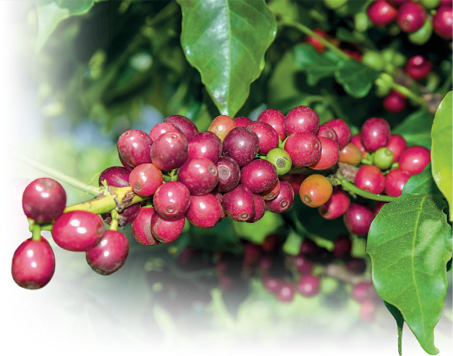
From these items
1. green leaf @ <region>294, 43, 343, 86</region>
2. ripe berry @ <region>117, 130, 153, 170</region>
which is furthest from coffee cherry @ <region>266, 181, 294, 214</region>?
green leaf @ <region>294, 43, 343, 86</region>

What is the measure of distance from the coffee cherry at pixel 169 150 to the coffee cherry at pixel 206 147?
3 cm

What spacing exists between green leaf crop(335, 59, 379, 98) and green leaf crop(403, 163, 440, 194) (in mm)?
652

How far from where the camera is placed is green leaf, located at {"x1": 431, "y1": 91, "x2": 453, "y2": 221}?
0.87m

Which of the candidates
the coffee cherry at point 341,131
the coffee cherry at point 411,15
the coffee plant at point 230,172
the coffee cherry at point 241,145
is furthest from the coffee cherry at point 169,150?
the coffee cherry at point 411,15

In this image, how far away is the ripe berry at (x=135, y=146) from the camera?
2.88 feet

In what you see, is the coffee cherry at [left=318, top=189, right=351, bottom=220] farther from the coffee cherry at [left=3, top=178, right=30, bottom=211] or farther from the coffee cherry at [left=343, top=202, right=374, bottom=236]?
the coffee cherry at [left=3, top=178, right=30, bottom=211]

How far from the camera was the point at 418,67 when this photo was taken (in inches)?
72.3

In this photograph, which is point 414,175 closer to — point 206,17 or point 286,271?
point 206,17

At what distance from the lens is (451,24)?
1.57 metres

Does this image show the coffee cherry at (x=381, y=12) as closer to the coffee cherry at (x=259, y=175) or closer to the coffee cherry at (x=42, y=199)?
the coffee cherry at (x=259, y=175)

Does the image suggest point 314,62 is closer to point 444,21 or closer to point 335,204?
point 444,21

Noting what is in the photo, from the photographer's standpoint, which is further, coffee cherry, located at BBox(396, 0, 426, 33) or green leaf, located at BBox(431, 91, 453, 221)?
coffee cherry, located at BBox(396, 0, 426, 33)

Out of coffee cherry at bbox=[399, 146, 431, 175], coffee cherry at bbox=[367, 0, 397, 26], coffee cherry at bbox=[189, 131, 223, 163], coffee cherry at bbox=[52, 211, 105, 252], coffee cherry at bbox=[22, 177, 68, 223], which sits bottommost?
coffee cherry at bbox=[399, 146, 431, 175]

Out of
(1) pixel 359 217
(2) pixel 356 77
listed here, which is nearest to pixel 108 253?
(1) pixel 359 217
